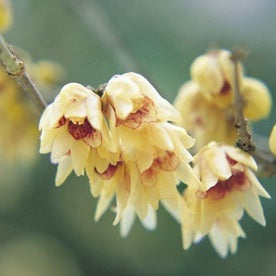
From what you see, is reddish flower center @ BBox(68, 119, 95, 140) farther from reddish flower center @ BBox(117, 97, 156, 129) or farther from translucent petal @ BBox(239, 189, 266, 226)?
translucent petal @ BBox(239, 189, 266, 226)

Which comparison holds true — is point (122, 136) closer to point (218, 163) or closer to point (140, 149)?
point (140, 149)

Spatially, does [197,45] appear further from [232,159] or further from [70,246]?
[232,159]

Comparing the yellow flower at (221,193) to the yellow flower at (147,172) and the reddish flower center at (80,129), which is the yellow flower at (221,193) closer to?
the yellow flower at (147,172)

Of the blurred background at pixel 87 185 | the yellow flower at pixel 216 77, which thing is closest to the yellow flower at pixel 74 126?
the yellow flower at pixel 216 77

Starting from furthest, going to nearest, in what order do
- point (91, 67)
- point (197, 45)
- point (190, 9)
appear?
point (190, 9) < point (197, 45) < point (91, 67)

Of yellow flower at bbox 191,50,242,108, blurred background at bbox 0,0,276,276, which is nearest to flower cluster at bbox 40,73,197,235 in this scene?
yellow flower at bbox 191,50,242,108

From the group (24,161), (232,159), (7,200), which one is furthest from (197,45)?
(232,159)

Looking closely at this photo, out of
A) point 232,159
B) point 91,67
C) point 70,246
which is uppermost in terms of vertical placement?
point 91,67
